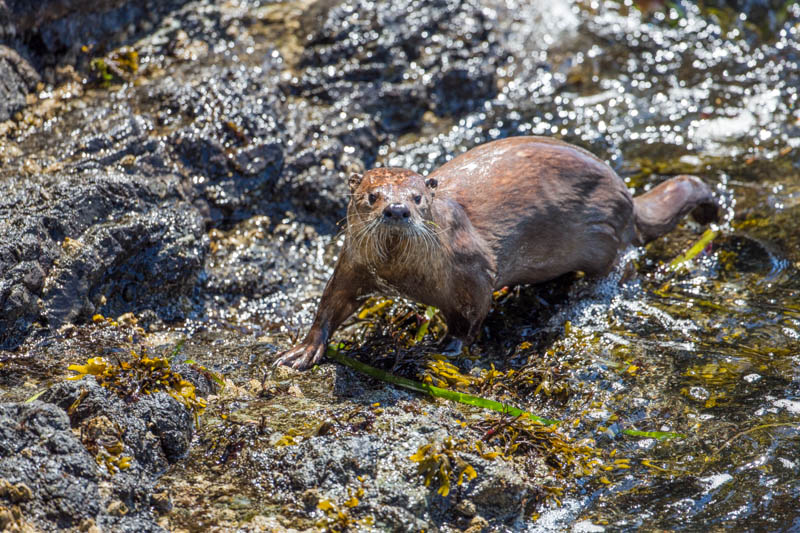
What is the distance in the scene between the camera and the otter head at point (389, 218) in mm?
3559

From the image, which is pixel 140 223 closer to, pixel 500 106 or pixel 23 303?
pixel 23 303

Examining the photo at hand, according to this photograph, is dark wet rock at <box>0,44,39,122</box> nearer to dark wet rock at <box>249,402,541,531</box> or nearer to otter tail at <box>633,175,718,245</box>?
dark wet rock at <box>249,402,541,531</box>

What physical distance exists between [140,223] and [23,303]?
0.76 m

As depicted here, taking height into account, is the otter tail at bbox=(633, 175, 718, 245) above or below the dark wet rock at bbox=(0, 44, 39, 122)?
below

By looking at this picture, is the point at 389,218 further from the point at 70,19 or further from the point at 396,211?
the point at 70,19

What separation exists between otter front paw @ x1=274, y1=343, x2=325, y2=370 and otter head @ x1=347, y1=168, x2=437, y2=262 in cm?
49

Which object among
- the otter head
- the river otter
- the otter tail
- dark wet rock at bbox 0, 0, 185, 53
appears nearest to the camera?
the otter head

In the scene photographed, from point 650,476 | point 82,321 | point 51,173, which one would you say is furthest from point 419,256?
point 51,173

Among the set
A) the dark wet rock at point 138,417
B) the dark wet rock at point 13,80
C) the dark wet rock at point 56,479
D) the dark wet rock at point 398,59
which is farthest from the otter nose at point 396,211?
the dark wet rock at point 13,80

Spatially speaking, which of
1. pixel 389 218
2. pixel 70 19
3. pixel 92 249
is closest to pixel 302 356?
pixel 389 218

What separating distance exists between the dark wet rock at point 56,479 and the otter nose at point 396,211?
143 centimetres

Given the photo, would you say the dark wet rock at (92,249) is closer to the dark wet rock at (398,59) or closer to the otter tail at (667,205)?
the dark wet rock at (398,59)

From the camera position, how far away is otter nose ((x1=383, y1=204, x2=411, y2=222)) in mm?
3410

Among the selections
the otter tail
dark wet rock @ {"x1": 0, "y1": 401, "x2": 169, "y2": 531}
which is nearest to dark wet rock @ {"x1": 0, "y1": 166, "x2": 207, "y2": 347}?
dark wet rock @ {"x1": 0, "y1": 401, "x2": 169, "y2": 531}
